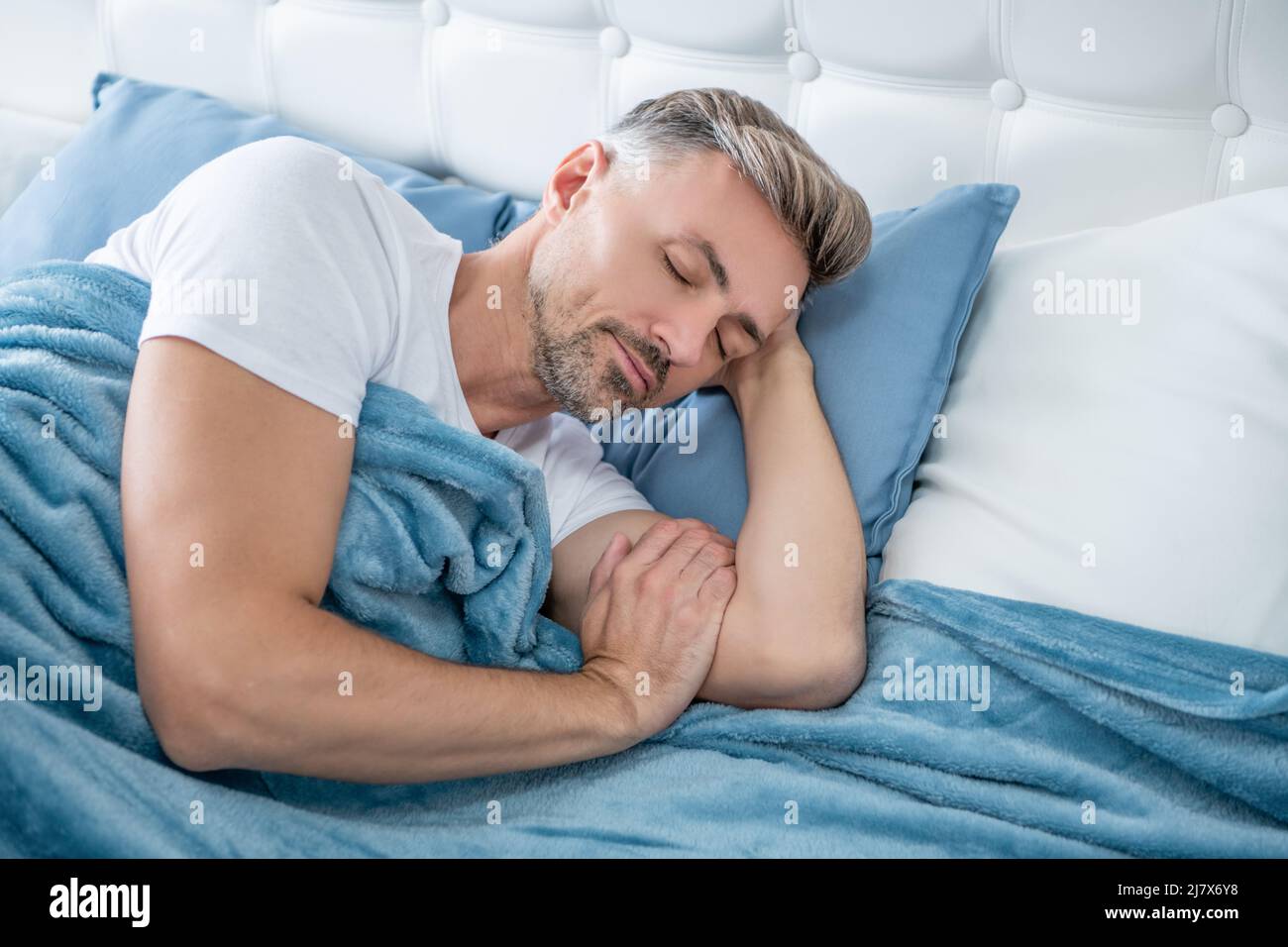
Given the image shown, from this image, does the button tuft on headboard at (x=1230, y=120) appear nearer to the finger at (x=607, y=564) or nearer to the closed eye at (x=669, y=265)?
the closed eye at (x=669, y=265)

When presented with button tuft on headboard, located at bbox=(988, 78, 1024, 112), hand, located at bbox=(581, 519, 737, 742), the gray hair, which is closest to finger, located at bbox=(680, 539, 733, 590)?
hand, located at bbox=(581, 519, 737, 742)

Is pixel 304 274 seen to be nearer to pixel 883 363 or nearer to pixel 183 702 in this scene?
pixel 183 702

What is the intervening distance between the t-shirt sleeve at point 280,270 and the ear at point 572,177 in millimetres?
230

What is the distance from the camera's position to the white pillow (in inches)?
42.2

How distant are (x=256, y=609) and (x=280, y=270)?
29 cm

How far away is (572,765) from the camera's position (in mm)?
1107

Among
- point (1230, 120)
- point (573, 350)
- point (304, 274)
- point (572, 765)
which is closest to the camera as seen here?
point (304, 274)

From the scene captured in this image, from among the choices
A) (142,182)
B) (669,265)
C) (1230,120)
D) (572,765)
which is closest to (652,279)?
(669,265)

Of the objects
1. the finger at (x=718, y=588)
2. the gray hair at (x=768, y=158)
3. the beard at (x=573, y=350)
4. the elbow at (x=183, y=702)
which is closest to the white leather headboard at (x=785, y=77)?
the gray hair at (x=768, y=158)

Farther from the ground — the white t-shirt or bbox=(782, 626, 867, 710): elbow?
the white t-shirt

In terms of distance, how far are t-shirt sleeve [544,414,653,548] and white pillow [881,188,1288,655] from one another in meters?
0.32

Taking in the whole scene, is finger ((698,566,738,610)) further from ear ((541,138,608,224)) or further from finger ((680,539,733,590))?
ear ((541,138,608,224))

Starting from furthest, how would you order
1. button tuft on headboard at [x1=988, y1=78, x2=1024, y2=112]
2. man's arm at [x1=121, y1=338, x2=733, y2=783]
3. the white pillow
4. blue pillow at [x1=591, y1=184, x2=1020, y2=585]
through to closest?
button tuft on headboard at [x1=988, y1=78, x2=1024, y2=112], blue pillow at [x1=591, y1=184, x2=1020, y2=585], the white pillow, man's arm at [x1=121, y1=338, x2=733, y2=783]

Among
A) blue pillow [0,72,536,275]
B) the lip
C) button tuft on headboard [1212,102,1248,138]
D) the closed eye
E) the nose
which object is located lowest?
the lip
